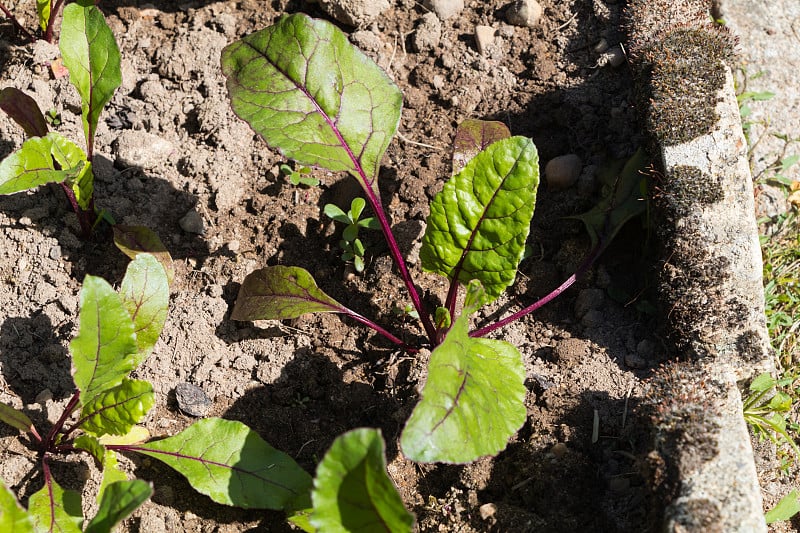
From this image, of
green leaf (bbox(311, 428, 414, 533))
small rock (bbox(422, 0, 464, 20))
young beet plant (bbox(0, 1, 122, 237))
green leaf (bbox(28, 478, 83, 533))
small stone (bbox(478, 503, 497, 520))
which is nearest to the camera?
green leaf (bbox(311, 428, 414, 533))

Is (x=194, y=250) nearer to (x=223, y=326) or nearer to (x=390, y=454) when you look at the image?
(x=223, y=326)

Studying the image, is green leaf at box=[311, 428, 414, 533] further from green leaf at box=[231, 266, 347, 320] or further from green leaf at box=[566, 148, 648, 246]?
green leaf at box=[566, 148, 648, 246]

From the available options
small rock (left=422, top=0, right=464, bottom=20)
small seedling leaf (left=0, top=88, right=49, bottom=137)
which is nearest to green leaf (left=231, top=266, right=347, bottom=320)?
small seedling leaf (left=0, top=88, right=49, bottom=137)

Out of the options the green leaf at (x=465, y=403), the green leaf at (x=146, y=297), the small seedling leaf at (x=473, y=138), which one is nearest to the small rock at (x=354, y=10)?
the small seedling leaf at (x=473, y=138)

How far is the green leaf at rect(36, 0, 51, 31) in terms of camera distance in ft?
9.28

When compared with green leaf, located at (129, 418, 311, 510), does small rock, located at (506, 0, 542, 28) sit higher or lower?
higher

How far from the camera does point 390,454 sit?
233 centimetres

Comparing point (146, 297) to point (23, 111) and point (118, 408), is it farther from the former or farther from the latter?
point (23, 111)

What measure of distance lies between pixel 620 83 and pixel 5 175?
2273 mm

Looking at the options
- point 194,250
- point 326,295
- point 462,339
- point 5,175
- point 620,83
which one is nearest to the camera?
point 462,339

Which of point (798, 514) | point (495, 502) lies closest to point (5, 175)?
point (495, 502)

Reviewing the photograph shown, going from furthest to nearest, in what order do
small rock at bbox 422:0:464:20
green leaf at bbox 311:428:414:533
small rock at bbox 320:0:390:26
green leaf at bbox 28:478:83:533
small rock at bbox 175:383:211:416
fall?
1. small rock at bbox 422:0:464:20
2. small rock at bbox 320:0:390:26
3. small rock at bbox 175:383:211:416
4. green leaf at bbox 28:478:83:533
5. green leaf at bbox 311:428:414:533

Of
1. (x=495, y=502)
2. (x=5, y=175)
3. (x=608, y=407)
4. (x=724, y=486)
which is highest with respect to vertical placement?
(x=5, y=175)

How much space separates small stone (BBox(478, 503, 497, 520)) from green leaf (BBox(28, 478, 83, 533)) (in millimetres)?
1148
